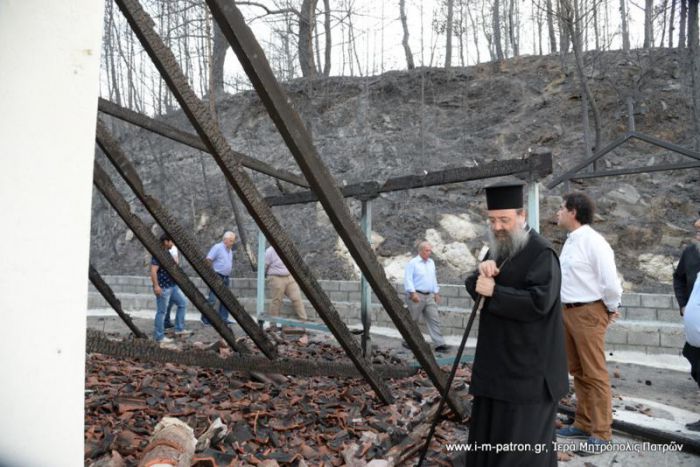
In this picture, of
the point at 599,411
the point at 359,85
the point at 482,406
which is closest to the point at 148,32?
the point at 482,406

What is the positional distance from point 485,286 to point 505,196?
590 mm

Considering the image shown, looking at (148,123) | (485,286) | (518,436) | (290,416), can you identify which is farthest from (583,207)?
(148,123)

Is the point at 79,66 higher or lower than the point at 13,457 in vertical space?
higher

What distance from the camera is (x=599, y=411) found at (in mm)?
3932

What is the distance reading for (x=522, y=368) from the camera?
294cm

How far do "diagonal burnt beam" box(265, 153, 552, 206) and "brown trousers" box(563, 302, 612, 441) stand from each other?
1633mm

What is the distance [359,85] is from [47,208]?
20.1 meters

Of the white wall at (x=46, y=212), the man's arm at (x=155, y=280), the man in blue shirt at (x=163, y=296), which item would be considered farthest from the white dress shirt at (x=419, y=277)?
the white wall at (x=46, y=212)

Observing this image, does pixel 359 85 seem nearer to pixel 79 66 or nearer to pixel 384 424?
pixel 384 424

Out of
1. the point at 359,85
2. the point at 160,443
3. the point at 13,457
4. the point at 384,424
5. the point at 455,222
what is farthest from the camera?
the point at 359,85

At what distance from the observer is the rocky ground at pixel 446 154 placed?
12.4 metres

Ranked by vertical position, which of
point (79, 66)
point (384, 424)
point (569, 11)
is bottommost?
point (384, 424)

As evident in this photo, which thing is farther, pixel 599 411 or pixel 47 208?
pixel 599 411

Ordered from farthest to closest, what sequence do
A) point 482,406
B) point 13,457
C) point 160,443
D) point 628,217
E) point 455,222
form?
point 455,222 < point 628,217 < point 482,406 < point 160,443 < point 13,457
